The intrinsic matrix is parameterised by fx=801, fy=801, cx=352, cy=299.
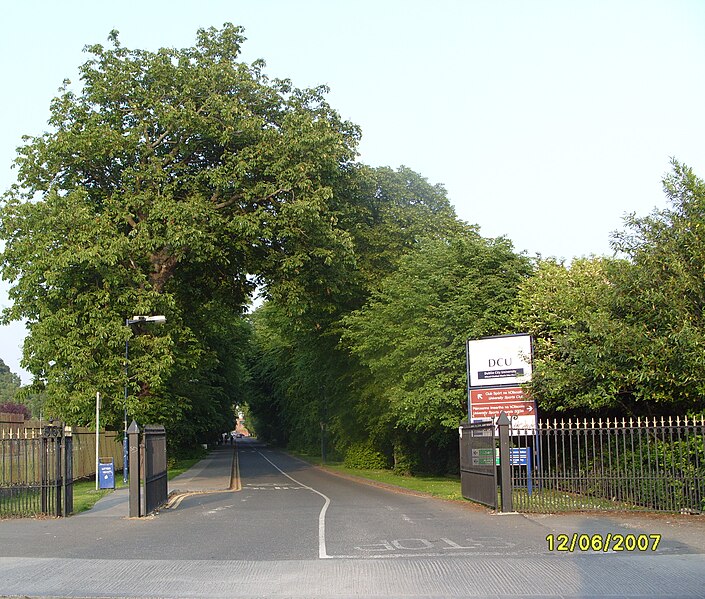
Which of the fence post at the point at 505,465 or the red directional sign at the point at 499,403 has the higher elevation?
the red directional sign at the point at 499,403

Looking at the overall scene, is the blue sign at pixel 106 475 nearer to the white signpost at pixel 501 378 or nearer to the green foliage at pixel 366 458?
Result: the white signpost at pixel 501 378

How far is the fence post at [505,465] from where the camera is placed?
17625mm

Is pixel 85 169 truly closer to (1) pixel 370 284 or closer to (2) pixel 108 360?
(2) pixel 108 360

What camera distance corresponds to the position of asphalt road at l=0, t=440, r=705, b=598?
961 centimetres

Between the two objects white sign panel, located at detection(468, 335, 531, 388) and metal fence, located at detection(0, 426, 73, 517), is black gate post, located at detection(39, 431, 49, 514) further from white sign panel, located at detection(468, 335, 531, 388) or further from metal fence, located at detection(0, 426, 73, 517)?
white sign panel, located at detection(468, 335, 531, 388)

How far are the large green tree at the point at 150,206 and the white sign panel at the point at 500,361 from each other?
9.29 metres

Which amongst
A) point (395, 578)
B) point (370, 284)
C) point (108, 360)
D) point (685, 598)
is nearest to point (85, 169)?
point (108, 360)

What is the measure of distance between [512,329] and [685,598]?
19540 mm

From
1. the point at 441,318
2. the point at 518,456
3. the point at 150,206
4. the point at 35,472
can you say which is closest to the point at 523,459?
the point at 518,456

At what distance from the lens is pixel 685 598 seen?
8844mm

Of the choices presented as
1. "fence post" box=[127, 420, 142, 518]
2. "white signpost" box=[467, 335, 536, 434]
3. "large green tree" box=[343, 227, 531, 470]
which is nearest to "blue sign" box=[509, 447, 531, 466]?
"white signpost" box=[467, 335, 536, 434]

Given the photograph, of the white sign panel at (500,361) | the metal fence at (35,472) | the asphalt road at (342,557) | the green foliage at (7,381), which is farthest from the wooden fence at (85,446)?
the green foliage at (7,381)

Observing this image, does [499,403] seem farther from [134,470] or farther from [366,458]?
[366,458]

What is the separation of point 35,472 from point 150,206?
1384 centimetres
